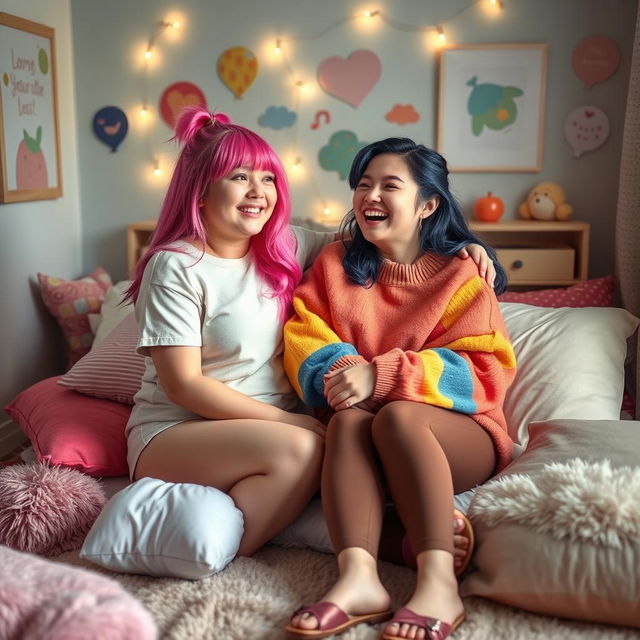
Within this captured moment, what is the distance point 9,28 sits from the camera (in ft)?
8.69

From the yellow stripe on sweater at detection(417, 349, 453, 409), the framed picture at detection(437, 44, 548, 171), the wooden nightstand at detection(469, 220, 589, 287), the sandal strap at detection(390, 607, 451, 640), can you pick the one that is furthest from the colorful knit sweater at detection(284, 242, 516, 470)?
the framed picture at detection(437, 44, 548, 171)

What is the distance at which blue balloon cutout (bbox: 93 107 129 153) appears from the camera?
10.7ft

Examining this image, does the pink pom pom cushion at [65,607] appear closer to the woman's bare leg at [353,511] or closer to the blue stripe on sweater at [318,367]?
the woman's bare leg at [353,511]

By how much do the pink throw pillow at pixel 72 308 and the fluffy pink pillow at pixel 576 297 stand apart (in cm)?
142

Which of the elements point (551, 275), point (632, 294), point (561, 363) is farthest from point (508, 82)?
point (561, 363)

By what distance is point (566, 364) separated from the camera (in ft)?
6.78

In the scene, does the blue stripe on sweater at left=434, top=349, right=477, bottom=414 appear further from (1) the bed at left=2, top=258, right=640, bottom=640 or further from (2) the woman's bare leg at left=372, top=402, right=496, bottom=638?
(1) the bed at left=2, top=258, right=640, bottom=640

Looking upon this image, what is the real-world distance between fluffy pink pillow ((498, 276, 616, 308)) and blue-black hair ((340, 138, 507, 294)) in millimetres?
564

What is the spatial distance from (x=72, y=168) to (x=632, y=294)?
216cm

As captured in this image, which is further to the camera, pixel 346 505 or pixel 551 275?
pixel 551 275

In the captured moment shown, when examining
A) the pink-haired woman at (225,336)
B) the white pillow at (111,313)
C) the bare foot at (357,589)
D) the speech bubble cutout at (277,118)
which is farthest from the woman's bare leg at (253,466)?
the speech bubble cutout at (277,118)

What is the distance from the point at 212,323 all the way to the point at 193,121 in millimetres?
463

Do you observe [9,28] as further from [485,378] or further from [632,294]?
[632,294]

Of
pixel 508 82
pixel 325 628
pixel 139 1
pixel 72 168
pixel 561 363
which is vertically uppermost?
pixel 139 1
